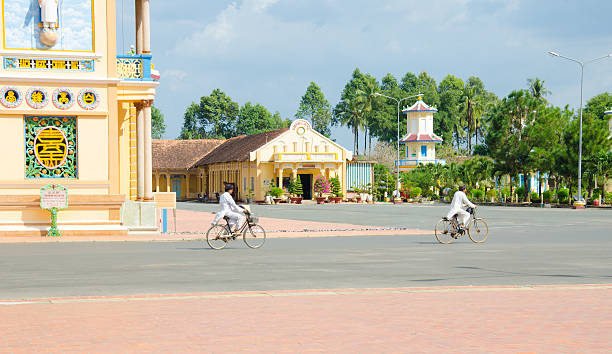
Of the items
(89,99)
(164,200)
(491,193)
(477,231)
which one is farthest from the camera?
(491,193)

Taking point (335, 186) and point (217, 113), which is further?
point (217, 113)

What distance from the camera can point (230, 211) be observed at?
19422 mm

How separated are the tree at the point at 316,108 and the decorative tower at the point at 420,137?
20.6 meters

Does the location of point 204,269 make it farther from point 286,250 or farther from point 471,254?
point 471,254

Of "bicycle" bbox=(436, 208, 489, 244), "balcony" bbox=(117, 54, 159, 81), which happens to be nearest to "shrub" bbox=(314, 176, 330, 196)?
"balcony" bbox=(117, 54, 159, 81)

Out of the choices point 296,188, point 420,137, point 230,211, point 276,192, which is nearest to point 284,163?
point 296,188

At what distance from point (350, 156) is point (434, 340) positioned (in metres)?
64.8

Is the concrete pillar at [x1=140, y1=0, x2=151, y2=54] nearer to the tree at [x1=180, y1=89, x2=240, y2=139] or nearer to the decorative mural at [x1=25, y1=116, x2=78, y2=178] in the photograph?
the decorative mural at [x1=25, y1=116, x2=78, y2=178]

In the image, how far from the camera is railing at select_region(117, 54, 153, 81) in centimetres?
2580

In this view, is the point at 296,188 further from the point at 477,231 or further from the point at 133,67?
the point at 477,231

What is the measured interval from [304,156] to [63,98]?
45715mm

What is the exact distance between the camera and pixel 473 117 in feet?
351

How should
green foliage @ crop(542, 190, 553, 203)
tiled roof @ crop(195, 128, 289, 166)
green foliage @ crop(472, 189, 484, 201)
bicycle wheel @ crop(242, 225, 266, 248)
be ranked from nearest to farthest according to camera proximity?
1. bicycle wheel @ crop(242, 225, 266, 248)
2. green foliage @ crop(542, 190, 553, 203)
3. green foliage @ crop(472, 189, 484, 201)
4. tiled roof @ crop(195, 128, 289, 166)

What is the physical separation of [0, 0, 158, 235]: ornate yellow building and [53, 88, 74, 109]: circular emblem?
15 millimetres
